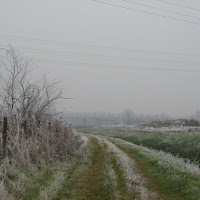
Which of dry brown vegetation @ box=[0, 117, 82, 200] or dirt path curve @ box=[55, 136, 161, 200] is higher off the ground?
dry brown vegetation @ box=[0, 117, 82, 200]

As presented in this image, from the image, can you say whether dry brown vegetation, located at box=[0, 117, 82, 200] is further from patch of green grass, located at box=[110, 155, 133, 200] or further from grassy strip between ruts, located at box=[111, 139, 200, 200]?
grassy strip between ruts, located at box=[111, 139, 200, 200]

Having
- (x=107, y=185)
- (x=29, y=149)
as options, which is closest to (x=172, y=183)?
(x=107, y=185)

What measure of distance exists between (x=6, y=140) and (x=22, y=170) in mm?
1265

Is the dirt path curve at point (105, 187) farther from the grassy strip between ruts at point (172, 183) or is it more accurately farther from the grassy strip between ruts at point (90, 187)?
the grassy strip between ruts at point (172, 183)

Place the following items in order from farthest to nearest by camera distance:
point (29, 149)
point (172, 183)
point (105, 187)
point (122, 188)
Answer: point (29, 149), point (172, 183), point (105, 187), point (122, 188)

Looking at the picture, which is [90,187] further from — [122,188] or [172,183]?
[172,183]

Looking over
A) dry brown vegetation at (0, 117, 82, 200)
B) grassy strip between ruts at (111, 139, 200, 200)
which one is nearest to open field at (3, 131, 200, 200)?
grassy strip between ruts at (111, 139, 200, 200)

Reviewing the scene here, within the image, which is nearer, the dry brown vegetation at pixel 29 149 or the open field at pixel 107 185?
the open field at pixel 107 185

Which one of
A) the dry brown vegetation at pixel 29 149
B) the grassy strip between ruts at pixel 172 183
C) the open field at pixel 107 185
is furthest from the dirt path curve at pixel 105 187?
the dry brown vegetation at pixel 29 149

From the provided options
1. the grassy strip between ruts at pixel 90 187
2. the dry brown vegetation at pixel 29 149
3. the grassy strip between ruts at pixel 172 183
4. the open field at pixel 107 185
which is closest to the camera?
the open field at pixel 107 185

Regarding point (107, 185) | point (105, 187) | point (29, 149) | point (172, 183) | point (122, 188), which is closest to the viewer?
point (122, 188)

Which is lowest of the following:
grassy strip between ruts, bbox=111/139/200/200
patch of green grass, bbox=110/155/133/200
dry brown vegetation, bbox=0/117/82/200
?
grassy strip between ruts, bbox=111/139/200/200

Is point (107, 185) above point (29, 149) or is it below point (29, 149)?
below

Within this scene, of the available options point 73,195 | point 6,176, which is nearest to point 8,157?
point 6,176
